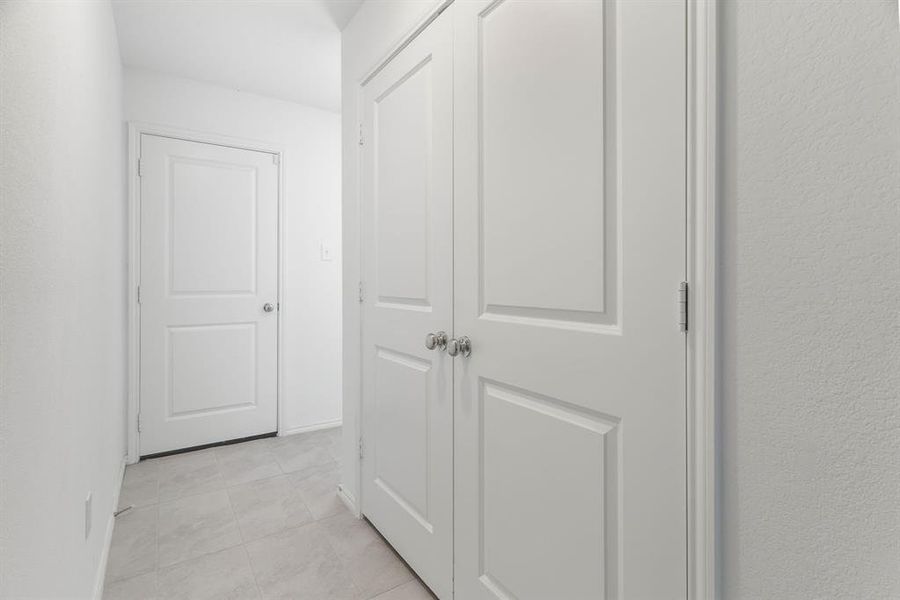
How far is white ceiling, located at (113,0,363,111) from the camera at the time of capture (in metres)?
2.21

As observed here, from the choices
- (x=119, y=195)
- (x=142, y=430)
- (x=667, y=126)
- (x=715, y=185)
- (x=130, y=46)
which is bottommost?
(x=142, y=430)

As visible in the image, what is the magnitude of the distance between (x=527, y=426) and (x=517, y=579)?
42 cm

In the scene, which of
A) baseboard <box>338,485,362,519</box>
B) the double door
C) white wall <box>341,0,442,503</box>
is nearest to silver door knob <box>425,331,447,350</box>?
the double door

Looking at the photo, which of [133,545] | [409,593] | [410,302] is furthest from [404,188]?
[133,545]

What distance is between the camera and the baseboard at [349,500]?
2.13 meters

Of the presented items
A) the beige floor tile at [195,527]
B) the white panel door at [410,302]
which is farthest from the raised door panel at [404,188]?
the beige floor tile at [195,527]

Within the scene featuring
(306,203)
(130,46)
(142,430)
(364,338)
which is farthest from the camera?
(306,203)

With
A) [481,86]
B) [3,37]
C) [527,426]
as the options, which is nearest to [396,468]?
[527,426]

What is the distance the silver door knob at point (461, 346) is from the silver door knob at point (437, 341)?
0.07 metres

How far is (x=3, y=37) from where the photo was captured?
707mm

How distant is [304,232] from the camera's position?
11.2 ft

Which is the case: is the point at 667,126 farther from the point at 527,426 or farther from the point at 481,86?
the point at 527,426

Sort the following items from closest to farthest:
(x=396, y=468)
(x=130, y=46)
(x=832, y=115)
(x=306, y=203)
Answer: (x=832, y=115)
(x=396, y=468)
(x=130, y=46)
(x=306, y=203)

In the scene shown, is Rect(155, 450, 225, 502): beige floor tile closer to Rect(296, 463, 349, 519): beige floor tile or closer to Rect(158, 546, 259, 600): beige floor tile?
Rect(296, 463, 349, 519): beige floor tile
